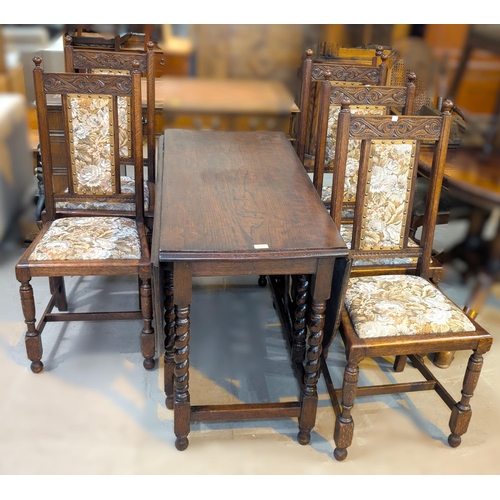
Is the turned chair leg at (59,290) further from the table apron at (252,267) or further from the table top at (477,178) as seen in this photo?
the table top at (477,178)

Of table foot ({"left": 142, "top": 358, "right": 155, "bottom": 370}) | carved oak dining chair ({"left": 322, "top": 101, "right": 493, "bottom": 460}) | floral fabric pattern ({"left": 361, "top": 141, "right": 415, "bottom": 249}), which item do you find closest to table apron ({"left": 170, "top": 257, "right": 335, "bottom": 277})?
carved oak dining chair ({"left": 322, "top": 101, "right": 493, "bottom": 460})

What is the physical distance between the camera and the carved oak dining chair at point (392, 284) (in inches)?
70.7

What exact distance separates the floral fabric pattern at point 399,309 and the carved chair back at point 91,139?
39.5 inches

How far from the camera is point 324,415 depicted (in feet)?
6.91

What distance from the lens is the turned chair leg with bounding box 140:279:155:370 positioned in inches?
86.3

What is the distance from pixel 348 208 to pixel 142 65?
44.3 inches

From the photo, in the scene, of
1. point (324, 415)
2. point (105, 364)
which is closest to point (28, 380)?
point (105, 364)

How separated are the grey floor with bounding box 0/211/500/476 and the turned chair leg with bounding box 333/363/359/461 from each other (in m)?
0.05

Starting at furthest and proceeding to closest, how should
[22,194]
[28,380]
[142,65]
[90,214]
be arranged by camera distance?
[22,194]
[142,65]
[90,214]
[28,380]

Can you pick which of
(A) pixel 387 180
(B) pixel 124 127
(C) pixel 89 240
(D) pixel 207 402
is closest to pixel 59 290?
(C) pixel 89 240

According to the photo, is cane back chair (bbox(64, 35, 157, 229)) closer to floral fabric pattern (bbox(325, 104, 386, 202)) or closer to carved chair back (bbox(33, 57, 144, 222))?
carved chair back (bbox(33, 57, 144, 222))

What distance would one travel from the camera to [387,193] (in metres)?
1.99

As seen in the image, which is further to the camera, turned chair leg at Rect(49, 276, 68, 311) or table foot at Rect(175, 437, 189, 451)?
turned chair leg at Rect(49, 276, 68, 311)
